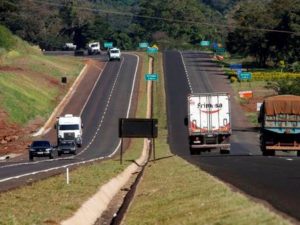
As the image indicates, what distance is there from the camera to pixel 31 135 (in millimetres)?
85875

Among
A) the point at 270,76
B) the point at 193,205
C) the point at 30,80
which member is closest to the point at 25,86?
the point at 30,80

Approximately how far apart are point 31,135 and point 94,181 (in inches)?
2228

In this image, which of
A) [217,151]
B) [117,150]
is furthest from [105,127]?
[217,151]

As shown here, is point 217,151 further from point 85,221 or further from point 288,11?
point 288,11

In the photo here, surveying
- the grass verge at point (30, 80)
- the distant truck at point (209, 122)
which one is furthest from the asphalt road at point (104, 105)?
the distant truck at point (209, 122)

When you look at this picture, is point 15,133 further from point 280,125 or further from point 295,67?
point 295,67

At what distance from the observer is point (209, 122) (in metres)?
56.5

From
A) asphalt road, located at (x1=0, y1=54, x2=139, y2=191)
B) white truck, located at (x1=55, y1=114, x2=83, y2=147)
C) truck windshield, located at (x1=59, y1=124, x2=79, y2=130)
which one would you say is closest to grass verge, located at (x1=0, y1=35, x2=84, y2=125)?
asphalt road, located at (x1=0, y1=54, x2=139, y2=191)

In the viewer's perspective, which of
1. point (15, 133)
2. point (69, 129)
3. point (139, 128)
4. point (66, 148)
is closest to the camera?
point (139, 128)

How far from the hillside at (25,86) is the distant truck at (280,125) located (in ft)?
98.3

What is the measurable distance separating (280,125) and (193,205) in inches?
1254

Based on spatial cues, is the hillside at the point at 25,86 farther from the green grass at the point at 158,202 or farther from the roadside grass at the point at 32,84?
the green grass at the point at 158,202

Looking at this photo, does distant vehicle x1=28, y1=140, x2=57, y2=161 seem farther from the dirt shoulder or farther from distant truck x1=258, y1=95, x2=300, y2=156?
distant truck x1=258, y1=95, x2=300, y2=156

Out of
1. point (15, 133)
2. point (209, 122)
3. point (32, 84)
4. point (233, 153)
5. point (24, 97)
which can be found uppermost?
point (32, 84)
